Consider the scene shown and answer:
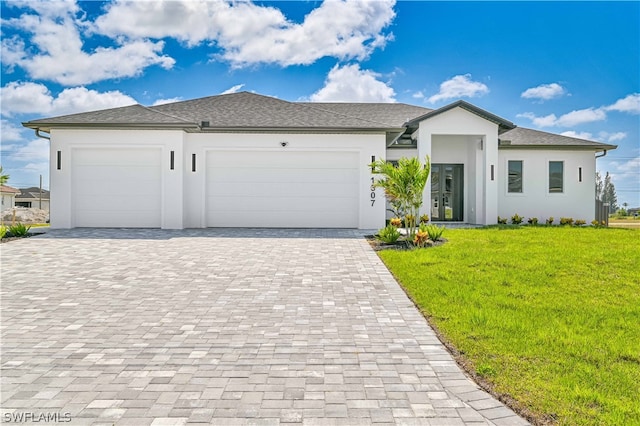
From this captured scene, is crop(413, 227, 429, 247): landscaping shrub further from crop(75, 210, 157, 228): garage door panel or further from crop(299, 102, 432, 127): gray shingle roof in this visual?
crop(75, 210, 157, 228): garage door panel

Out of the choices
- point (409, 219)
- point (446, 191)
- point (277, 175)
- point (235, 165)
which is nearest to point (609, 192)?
point (446, 191)

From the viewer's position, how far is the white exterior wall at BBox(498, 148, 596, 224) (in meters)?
16.6

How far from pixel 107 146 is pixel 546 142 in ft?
57.6

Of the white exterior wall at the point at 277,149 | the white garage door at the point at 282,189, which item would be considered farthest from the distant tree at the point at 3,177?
the white garage door at the point at 282,189

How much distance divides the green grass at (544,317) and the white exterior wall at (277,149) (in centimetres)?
467

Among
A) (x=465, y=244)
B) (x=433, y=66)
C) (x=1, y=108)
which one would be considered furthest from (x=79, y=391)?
(x=433, y=66)

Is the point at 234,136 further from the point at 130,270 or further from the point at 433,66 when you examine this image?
the point at 433,66

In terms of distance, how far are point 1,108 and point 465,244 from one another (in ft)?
50.0

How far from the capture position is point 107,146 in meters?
13.3

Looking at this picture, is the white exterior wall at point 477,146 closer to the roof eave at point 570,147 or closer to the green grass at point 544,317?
the roof eave at point 570,147

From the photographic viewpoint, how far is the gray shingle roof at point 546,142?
16234 mm

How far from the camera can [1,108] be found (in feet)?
41.7

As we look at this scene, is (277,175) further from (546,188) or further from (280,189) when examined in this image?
(546,188)

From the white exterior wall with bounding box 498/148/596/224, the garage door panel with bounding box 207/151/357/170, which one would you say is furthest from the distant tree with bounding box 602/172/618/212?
the garage door panel with bounding box 207/151/357/170
